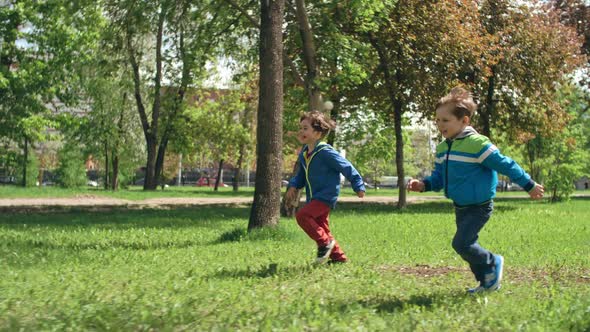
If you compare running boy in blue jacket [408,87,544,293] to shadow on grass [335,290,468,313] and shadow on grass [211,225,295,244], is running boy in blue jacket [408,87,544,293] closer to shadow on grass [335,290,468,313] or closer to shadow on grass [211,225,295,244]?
shadow on grass [335,290,468,313]

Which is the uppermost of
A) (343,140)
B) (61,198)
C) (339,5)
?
(339,5)

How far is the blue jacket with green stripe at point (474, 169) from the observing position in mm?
6012

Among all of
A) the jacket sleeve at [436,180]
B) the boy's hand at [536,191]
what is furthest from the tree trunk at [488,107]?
the boy's hand at [536,191]

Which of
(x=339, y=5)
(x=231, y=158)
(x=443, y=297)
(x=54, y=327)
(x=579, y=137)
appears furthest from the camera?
(x=231, y=158)

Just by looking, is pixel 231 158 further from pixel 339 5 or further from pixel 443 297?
pixel 443 297

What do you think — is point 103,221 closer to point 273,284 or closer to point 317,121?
point 317,121

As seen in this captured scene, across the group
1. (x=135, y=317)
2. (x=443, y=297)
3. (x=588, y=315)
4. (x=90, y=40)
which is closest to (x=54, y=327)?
(x=135, y=317)

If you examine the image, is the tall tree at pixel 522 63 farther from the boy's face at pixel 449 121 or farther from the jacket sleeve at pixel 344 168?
the boy's face at pixel 449 121

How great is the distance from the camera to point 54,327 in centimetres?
463

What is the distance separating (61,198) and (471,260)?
25.6m

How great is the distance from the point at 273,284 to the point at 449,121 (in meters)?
2.35

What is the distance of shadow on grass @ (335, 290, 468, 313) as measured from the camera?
5586 millimetres

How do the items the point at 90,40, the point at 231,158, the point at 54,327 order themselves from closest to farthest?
the point at 54,327
the point at 90,40
the point at 231,158

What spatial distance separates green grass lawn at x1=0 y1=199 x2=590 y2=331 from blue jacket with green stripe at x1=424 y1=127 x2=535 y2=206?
943 mm
